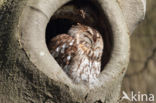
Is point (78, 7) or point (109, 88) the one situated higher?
point (78, 7)

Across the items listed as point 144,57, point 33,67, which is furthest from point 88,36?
point 144,57

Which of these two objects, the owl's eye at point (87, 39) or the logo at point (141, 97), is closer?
the owl's eye at point (87, 39)

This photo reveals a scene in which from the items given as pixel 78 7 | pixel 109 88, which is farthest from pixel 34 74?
pixel 78 7

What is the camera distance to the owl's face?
170 cm

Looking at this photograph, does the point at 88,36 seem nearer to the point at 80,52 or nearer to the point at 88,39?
the point at 88,39

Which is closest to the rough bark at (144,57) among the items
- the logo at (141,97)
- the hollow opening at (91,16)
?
the logo at (141,97)

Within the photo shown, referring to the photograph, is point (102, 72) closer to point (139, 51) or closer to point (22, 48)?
point (22, 48)

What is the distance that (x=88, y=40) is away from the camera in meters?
1.80

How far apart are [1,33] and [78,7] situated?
402 millimetres

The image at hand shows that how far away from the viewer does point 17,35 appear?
59.7 inches

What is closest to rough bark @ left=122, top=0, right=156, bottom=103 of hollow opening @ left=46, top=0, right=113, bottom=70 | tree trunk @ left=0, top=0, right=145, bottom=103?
hollow opening @ left=46, top=0, right=113, bottom=70

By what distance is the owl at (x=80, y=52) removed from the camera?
1606 millimetres

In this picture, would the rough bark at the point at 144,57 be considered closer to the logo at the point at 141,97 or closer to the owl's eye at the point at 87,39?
A: the logo at the point at 141,97

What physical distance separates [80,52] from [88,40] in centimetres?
17
